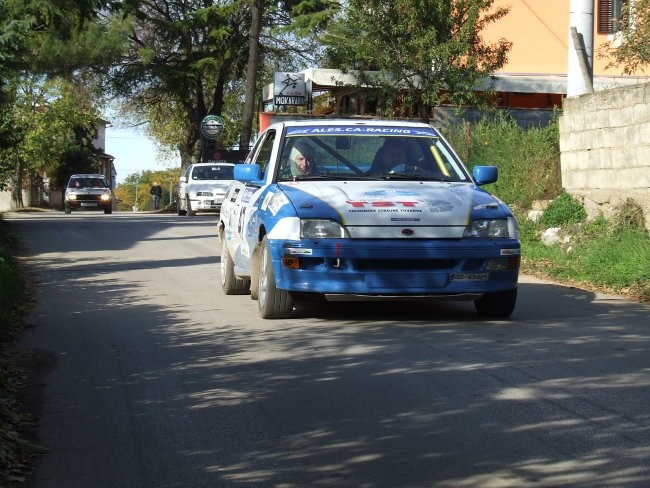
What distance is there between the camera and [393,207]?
9227mm

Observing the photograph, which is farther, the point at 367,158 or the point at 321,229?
the point at 367,158

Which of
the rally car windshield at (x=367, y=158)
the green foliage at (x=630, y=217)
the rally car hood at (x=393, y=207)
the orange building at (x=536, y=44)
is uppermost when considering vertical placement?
the orange building at (x=536, y=44)

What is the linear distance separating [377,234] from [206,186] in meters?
25.4

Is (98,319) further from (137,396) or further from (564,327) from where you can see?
(564,327)

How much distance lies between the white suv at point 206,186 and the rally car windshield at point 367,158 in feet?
74.6

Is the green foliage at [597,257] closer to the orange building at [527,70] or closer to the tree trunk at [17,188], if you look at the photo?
the orange building at [527,70]

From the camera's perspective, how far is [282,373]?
7371 millimetres

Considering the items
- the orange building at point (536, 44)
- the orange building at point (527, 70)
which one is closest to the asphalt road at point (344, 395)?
the orange building at point (527, 70)

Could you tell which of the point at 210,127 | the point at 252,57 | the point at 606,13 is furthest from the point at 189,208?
the point at 606,13

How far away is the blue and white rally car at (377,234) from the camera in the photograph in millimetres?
9109

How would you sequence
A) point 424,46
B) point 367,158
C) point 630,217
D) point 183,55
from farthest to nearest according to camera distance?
point 183,55 < point 424,46 < point 630,217 < point 367,158

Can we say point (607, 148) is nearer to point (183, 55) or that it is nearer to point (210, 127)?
point (210, 127)

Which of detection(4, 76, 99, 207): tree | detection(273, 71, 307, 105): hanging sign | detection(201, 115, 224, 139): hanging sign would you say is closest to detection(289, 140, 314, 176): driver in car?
detection(273, 71, 307, 105): hanging sign

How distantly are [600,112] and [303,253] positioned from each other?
7.72m
